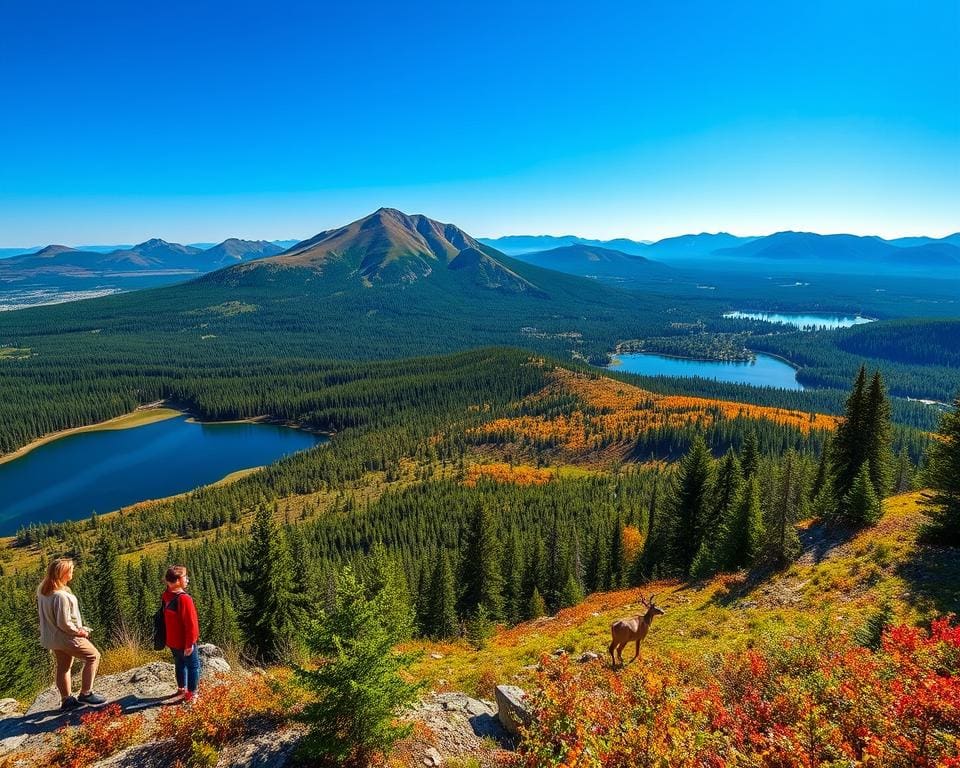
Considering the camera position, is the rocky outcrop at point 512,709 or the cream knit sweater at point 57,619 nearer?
the cream knit sweater at point 57,619

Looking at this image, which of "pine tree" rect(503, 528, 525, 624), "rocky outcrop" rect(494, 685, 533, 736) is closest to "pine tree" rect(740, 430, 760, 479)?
"pine tree" rect(503, 528, 525, 624)

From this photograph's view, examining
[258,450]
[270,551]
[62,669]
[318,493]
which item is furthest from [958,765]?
[258,450]

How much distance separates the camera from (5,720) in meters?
13.5

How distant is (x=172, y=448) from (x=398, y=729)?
226750 millimetres

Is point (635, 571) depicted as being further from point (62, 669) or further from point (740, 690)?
Answer: point (62, 669)

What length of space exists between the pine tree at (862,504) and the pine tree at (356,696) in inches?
1394

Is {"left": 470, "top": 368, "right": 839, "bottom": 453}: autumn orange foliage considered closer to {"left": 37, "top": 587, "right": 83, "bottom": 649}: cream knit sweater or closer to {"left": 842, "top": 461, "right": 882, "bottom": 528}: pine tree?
{"left": 842, "top": 461, "right": 882, "bottom": 528}: pine tree

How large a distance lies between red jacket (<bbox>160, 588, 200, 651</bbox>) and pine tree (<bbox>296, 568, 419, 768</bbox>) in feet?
14.2

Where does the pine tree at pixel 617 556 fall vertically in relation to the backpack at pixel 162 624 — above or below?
below

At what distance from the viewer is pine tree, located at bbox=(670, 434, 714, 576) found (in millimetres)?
48844

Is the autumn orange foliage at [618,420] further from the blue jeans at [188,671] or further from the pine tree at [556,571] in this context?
the blue jeans at [188,671]

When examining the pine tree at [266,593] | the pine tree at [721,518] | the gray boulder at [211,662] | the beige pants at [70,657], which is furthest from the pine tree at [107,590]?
the pine tree at [721,518]

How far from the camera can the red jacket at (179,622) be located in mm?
13337

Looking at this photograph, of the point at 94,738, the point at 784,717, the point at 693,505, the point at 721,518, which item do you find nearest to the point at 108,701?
the point at 94,738
